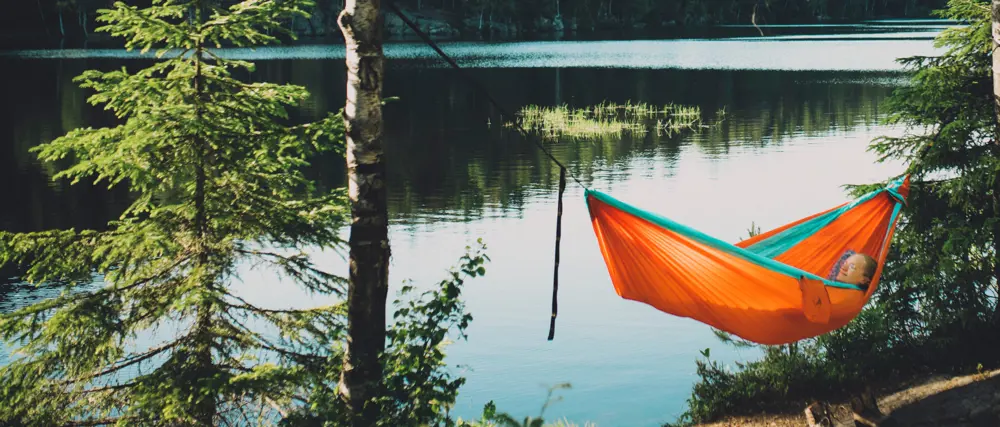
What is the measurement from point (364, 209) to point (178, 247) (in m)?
1.47

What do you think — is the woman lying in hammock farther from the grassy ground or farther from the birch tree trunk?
the birch tree trunk

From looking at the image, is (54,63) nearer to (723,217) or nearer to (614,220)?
(723,217)

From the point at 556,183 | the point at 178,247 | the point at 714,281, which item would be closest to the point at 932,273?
the point at 714,281

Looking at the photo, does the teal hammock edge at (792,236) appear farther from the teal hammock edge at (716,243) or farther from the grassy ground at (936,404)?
the grassy ground at (936,404)

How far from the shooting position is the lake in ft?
32.9

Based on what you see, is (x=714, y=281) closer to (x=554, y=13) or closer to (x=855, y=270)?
(x=855, y=270)

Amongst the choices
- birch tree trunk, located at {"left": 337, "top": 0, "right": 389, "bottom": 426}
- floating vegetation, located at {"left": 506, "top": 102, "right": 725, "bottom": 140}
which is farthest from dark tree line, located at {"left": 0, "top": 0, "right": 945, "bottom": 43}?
birch tree trunk, located at {"left": 337, "top": 0, "right": 389, "bottom": 426}

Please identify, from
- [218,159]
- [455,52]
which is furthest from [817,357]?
[455,52]

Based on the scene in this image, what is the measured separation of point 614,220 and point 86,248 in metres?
3.17

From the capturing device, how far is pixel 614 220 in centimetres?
623

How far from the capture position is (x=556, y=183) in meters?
19.4

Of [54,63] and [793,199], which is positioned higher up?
[54,63]

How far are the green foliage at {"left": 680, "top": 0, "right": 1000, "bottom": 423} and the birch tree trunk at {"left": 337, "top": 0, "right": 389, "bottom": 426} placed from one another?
331 centimetres

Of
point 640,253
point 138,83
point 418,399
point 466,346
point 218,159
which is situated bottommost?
point 466,346
